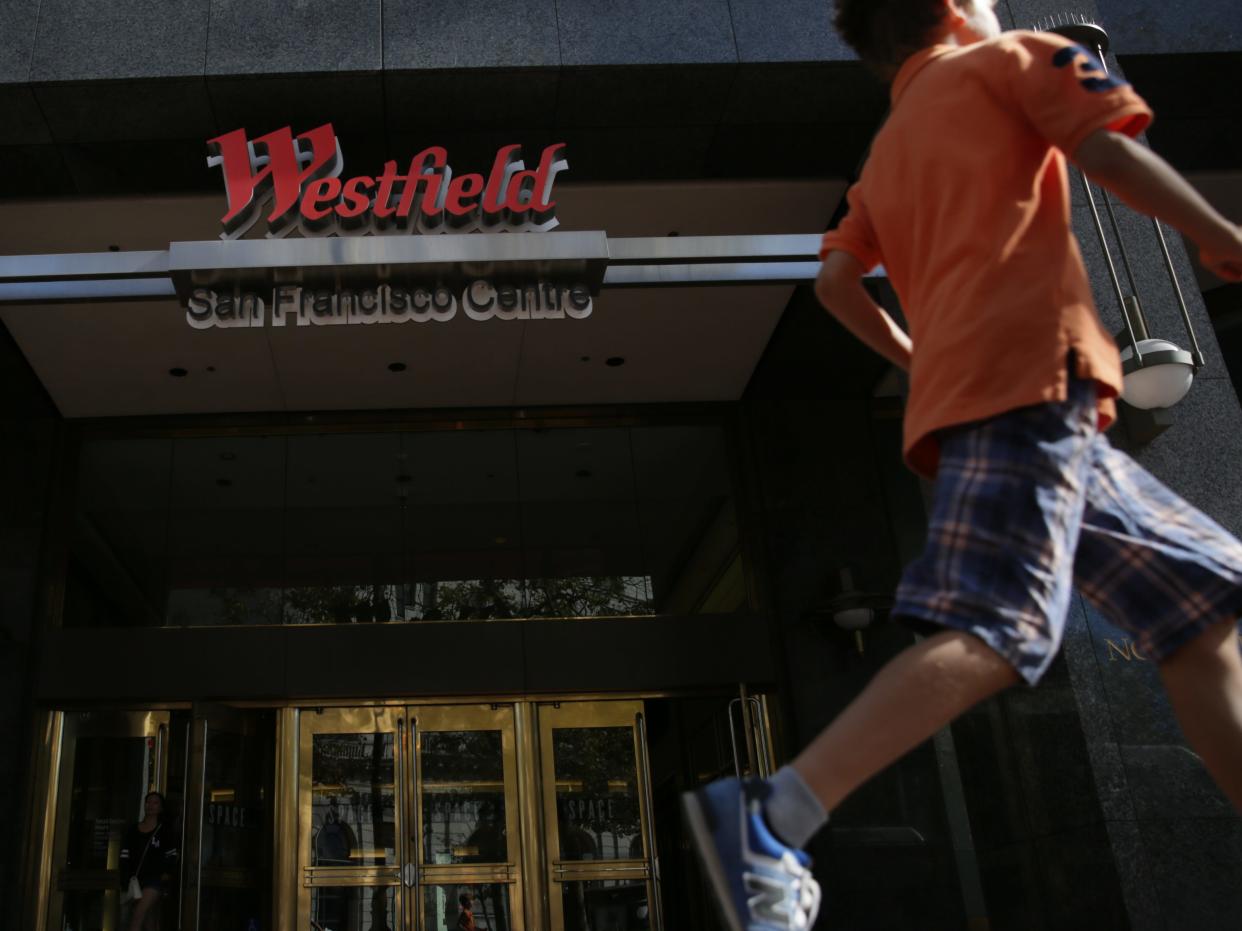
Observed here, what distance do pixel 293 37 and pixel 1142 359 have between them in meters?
5.25

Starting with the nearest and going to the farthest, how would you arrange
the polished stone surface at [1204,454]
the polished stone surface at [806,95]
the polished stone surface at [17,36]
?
1. the polished stone surface at [1204,454]
2. the polished stone surface at [17,36]
3. the polished stone surface at [806,95]

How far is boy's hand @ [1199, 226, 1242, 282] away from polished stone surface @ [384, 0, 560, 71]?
6076mm

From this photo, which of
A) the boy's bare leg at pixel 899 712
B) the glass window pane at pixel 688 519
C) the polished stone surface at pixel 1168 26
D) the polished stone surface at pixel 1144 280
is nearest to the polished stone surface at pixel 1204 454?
the polished stone surface at pixel 1144 280

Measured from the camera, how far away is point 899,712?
1332mm

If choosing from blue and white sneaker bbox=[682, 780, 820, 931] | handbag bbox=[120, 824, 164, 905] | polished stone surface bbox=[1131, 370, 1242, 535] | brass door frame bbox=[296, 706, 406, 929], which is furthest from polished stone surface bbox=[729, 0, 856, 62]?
handbag bbox=[120, 824, 164, 905]

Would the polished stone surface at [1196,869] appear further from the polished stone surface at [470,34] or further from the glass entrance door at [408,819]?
the glass entrance door at [408,819]

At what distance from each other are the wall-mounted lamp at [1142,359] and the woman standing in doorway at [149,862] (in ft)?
27.5

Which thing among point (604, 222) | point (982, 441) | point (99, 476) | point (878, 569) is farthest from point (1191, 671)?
point (99, 476)

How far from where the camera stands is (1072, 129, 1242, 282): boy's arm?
144cm

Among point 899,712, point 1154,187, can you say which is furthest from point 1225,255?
point 899,712

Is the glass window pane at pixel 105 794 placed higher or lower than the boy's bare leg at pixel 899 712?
higher

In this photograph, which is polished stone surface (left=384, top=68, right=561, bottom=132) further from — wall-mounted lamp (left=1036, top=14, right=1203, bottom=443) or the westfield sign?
wall-mounted lamp (left=1036, top=14, right=1203, bottom=443)

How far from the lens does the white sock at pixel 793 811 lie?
131 cm

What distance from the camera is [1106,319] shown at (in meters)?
5.73
